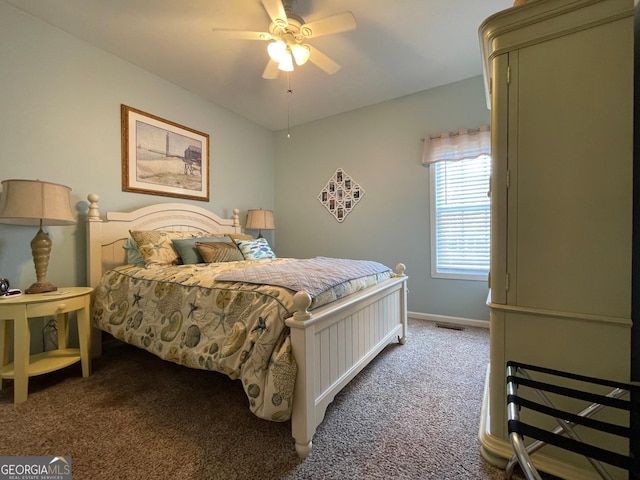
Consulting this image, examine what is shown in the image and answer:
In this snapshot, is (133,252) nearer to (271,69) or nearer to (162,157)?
(162,157)

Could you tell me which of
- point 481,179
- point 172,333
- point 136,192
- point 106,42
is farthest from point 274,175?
point 172,333

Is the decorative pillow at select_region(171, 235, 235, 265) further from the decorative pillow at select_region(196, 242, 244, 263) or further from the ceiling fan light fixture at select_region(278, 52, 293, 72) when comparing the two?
the ceiling fan light fixture at select_region(278, 52, 293, 72)

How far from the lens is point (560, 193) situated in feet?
3.51

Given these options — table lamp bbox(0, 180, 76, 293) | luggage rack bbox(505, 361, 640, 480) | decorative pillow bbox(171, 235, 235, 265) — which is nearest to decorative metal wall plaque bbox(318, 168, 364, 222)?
decorative pillow bbox(171, 235, 235, 265)

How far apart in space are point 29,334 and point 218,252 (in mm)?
1287

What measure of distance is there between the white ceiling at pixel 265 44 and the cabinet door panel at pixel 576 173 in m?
1.36

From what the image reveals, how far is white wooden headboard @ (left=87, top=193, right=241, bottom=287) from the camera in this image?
2.32m

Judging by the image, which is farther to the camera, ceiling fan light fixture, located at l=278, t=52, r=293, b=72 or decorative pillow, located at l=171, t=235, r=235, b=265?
decorative pillow, located at l=171, t=235, r=235, b=265

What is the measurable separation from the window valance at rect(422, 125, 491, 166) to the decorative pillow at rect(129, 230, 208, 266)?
2784mm

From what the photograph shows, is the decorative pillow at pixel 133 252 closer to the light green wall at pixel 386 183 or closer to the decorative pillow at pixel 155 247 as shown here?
the decorative pillow at pixel 155 247

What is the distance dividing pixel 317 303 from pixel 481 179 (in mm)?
2504

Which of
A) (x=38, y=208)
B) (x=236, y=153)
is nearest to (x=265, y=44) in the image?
(x=236, y=153)

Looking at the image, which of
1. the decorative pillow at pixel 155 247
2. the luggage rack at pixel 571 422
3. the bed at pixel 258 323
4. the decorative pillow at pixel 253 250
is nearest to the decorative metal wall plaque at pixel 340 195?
the decorative pillow at pixel 253 250

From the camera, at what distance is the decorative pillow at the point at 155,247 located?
231cm
